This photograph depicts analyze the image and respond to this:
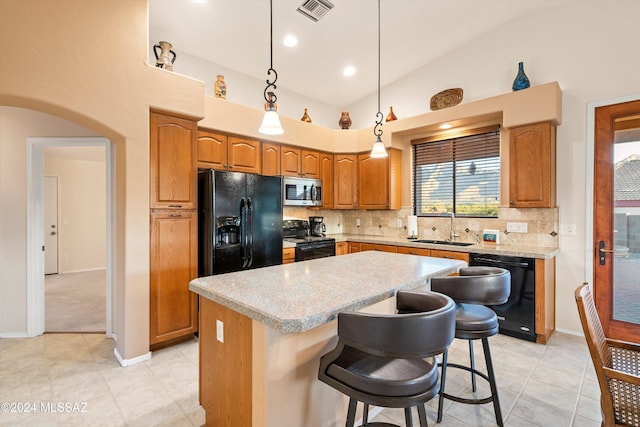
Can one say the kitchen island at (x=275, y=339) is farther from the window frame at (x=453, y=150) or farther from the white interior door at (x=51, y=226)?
the white interior door at (x=51, y=226)

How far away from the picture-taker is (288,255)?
395cm

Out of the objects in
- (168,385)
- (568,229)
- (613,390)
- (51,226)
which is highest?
(568,229)

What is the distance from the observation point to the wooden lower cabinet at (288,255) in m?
3.88

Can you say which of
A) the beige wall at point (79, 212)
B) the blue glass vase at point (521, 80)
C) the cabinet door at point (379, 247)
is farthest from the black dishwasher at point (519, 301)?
the beige wall at point (79, 212)

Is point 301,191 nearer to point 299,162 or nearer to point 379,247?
point 299,162

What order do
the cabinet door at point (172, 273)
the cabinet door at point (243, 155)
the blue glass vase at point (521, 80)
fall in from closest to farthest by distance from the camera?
the cabinet door at point (172, 273) → the blue glass vase at point (521, 80) → the cabinet door at point (243, 155)

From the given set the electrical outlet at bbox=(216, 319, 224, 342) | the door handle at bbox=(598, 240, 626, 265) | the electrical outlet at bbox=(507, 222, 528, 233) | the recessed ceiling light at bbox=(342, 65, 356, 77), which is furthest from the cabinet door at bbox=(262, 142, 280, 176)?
the door handle at bbox=(598, 240, 626, 265)

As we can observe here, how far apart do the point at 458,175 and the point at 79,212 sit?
7.76 m

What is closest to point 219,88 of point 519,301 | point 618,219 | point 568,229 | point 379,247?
point 379,247

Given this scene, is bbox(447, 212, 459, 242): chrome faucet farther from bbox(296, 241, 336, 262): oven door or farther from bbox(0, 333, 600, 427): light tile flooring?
bbox(296, 241, 336, 262): oven door

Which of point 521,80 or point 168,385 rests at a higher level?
point 521,80

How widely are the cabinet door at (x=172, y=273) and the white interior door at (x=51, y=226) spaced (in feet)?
17.5

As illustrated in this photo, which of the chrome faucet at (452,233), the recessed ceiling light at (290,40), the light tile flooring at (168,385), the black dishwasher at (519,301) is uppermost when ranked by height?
the recessed ceiling light at (290,40)

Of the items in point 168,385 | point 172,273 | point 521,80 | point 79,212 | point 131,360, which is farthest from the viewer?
point 79,212
